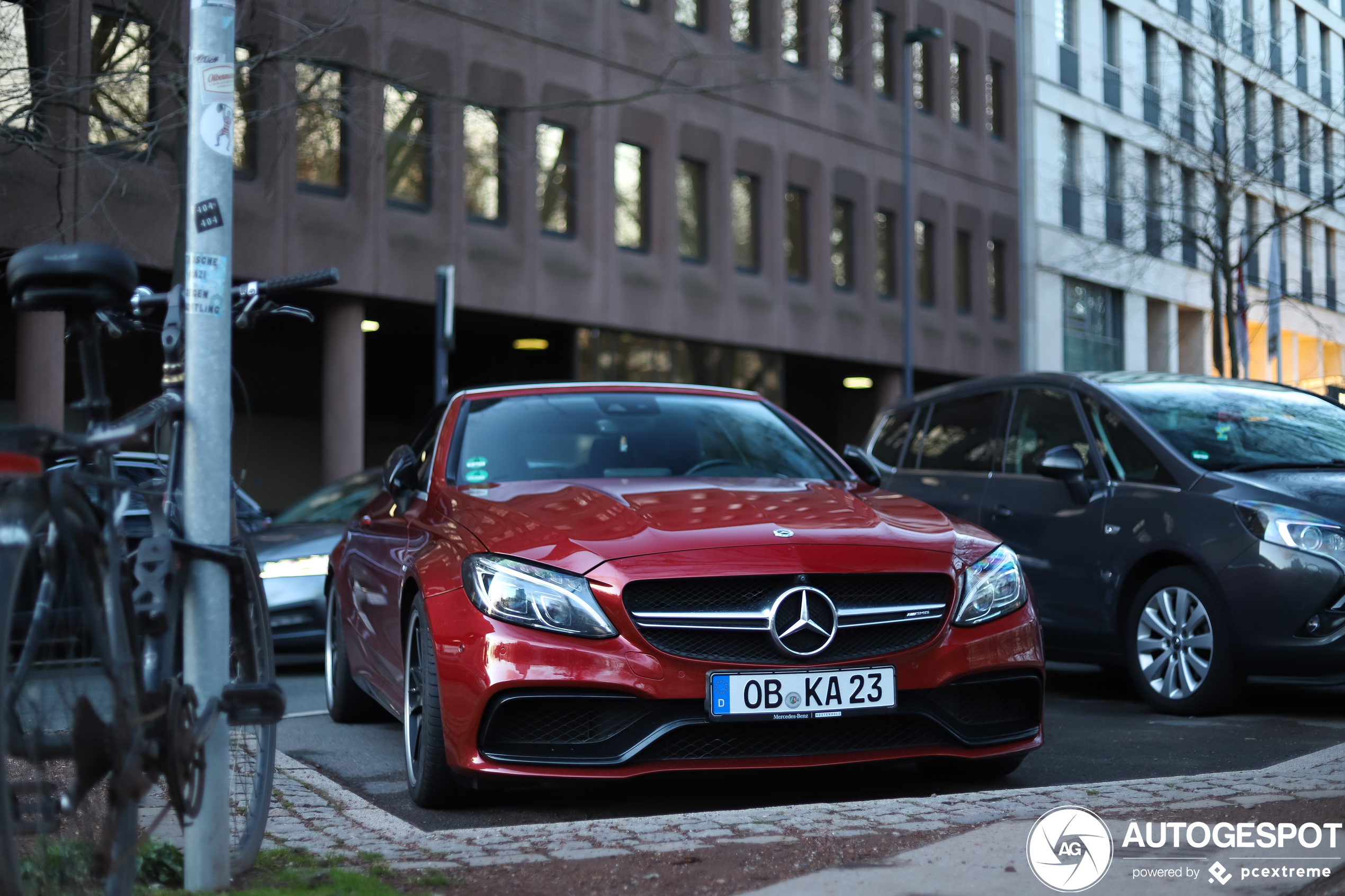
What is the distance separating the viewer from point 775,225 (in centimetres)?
3031

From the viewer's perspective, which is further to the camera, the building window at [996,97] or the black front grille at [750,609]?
the building window at [996,97]

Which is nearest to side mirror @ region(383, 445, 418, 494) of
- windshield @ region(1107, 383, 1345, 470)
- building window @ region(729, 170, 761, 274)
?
windshield @ region(1107, 383, 1345, 470)

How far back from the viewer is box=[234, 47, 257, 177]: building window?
1562cm

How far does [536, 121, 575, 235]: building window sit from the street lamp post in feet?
24.2

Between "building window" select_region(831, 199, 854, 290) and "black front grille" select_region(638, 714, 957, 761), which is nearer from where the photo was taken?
"black front grille" select_region(638, 714, 957, 761)

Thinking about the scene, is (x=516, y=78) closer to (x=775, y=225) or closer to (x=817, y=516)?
(x=775, y=225)

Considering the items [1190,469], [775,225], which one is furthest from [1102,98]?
[1190,469]

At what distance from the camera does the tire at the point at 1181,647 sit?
7.59 metres

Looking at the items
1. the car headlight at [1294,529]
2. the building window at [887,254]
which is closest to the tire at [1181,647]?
the car headlight at [1294,529]

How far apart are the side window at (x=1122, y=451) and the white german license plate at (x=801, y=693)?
336 cm

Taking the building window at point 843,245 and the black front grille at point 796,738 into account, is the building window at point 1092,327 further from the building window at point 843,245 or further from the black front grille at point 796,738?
the black front grille at point 796,738

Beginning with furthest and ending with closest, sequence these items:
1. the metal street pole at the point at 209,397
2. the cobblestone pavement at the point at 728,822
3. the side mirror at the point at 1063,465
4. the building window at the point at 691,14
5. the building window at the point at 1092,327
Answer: the building window at the point at 1092,327 → the building window at the point at 691,14 → the side mirror at the point at 1063,465 → the cobblestone pavement at the point at 728,822 → the metal street pole at the point at 209,397

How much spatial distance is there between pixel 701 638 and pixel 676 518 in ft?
1.77

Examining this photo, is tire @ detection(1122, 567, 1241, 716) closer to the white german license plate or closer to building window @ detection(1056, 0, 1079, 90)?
the white german license plate
